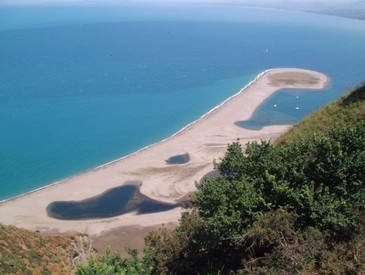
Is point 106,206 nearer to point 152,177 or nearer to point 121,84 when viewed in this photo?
point 152,177

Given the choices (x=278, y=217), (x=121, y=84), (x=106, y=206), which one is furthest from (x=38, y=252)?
(x=121, y=84)

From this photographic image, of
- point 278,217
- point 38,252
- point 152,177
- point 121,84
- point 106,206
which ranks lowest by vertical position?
point 106,206

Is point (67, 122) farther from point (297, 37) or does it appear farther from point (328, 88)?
point (297, 37)

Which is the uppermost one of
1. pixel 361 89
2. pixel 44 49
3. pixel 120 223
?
pixel 44 49

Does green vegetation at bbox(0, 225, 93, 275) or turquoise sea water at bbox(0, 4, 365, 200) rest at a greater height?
turquoise sea water at bbox(0, 4, 365, 200)

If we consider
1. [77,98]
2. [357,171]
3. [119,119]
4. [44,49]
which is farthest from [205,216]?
[44,49]

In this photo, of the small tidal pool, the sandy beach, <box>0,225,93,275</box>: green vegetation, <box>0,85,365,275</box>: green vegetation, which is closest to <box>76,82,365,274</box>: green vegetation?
<box>0,85,365,275</box>: green vegetation

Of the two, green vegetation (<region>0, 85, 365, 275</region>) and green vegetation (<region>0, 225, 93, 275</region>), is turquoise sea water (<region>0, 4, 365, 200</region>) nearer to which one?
green vegetation (<region>0, 225, 93, 275</region>)
